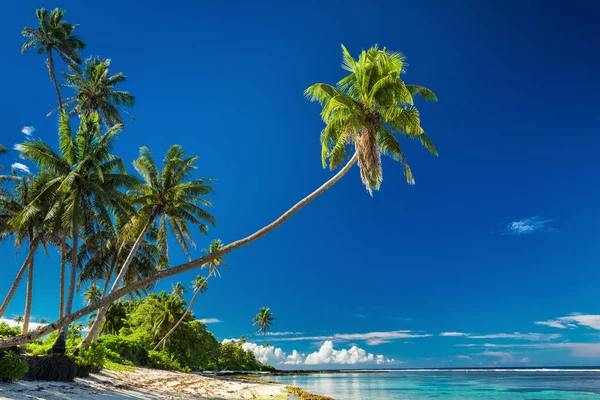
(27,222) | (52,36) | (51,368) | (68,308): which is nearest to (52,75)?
(52,36)

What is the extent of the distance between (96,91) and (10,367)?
18.4 meters

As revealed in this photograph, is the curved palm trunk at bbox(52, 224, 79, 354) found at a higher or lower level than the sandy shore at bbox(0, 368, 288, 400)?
higher

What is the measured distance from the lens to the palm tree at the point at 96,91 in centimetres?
2461

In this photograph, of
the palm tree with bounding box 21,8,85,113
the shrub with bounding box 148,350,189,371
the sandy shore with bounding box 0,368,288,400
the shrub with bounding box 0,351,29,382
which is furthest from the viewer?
the shrub with bounding box 148,350,189,371

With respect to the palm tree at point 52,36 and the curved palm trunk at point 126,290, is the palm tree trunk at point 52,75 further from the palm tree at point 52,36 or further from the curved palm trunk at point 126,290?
the curved palm trunk at point 126,290

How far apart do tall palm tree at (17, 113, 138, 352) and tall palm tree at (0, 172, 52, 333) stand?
3.40 feet

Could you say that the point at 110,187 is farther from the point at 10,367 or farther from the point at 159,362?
the point at 159,362

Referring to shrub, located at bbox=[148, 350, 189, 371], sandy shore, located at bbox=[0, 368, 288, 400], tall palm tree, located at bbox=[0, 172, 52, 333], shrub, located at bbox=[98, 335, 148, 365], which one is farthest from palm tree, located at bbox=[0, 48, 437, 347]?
shrub, located at bbox=[148, 350, 189, 371]

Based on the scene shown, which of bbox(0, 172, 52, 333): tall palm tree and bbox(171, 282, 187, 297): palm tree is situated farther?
bbox(171, 282, 187, 297): palm tree

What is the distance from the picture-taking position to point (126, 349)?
92.8 feet

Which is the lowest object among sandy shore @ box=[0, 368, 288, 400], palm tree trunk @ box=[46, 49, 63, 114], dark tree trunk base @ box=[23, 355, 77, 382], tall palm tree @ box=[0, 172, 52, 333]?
sandy shore @ box=[0, 368, 288, 400]

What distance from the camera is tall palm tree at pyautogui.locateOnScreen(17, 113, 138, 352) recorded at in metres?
16.2

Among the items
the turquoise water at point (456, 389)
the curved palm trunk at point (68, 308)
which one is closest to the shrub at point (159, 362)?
the turquoise water at point (456, 389)

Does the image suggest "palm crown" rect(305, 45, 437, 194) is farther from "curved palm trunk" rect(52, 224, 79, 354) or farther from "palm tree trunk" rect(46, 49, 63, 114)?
"palm tree trunk" rect(46, 49, 63, 114)
